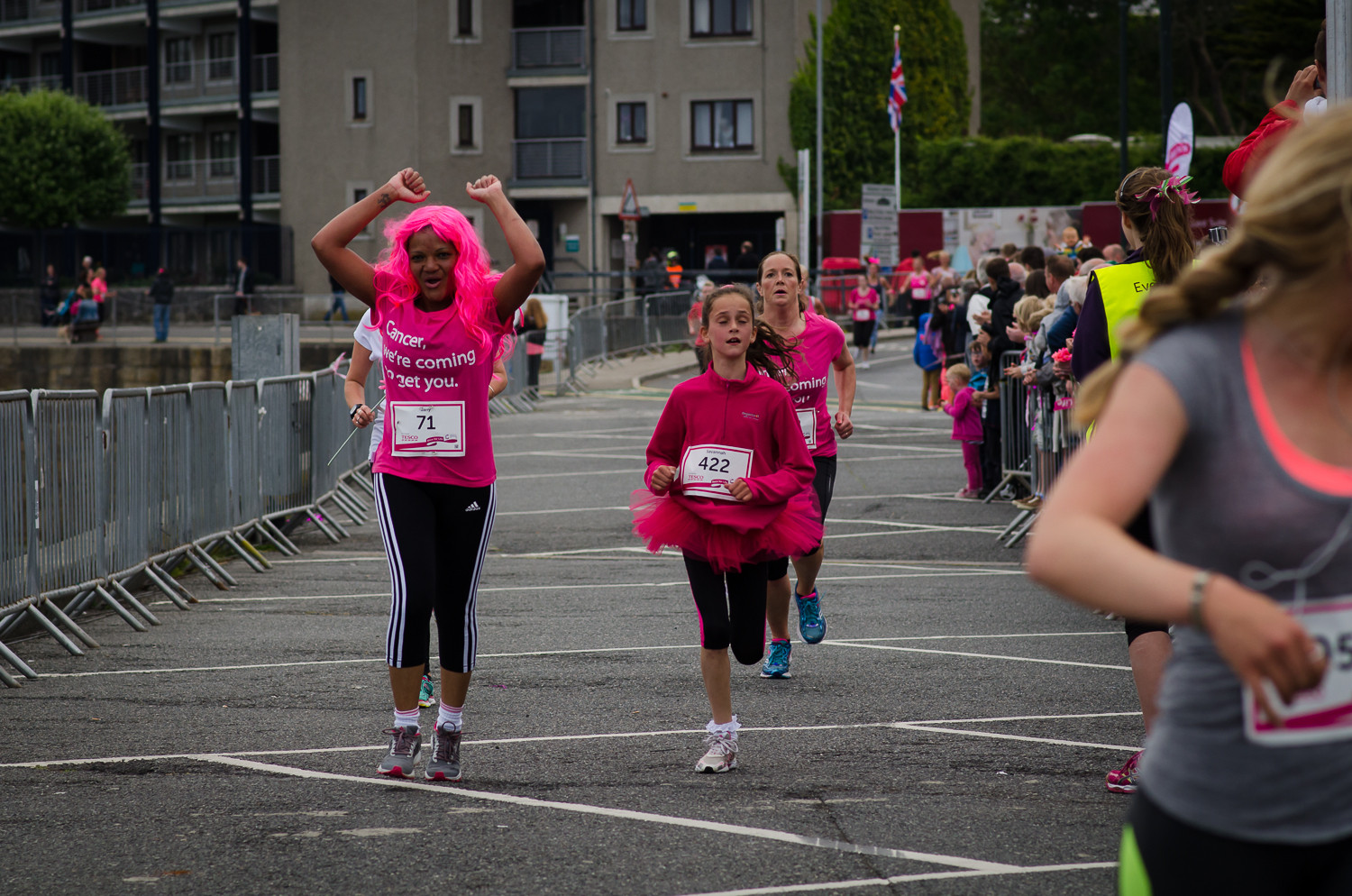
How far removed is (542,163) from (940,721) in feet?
→ 155

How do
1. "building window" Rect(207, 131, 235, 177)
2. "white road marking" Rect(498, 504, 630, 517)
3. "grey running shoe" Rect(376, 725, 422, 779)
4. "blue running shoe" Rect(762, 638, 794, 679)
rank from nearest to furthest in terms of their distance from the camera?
"grey running shoe" Rect(376, 725, 422, 779) < "blue running shoe" Rect(762, 638, 794, 679) < "white road marking" Rect(498, 504, 630, 517) < "building window" Rect(207, 131, 235, 177)

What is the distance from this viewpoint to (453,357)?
18.1ft

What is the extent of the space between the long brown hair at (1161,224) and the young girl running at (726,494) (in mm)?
1411

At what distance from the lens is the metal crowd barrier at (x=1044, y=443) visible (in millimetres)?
10305

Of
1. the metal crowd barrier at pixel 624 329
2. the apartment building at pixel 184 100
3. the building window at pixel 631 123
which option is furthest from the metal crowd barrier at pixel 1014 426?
the apartment building at pixel 184 100

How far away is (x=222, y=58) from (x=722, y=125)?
1851 centimetres

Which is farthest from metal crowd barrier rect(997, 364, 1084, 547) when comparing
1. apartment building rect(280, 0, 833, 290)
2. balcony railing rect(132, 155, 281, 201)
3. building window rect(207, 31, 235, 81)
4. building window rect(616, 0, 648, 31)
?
building window rect(207, 31, 235, 81)

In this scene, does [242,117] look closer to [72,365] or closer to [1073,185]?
[72,365]

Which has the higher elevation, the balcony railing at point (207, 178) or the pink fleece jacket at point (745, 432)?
the balcony railing at point (207, 178)

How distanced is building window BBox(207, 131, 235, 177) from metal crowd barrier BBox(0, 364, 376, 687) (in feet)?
150

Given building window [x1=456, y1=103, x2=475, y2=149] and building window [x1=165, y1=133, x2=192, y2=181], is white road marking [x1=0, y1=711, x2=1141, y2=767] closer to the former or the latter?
building window [x1=456, y1=103, x2=475, y2=149]

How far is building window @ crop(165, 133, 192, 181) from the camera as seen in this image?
57.0 m

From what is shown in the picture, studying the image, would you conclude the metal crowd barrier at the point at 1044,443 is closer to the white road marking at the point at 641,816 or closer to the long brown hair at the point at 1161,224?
the long brown hair at the point at 1161,224

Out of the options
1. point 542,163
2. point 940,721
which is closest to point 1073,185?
point 542,163
